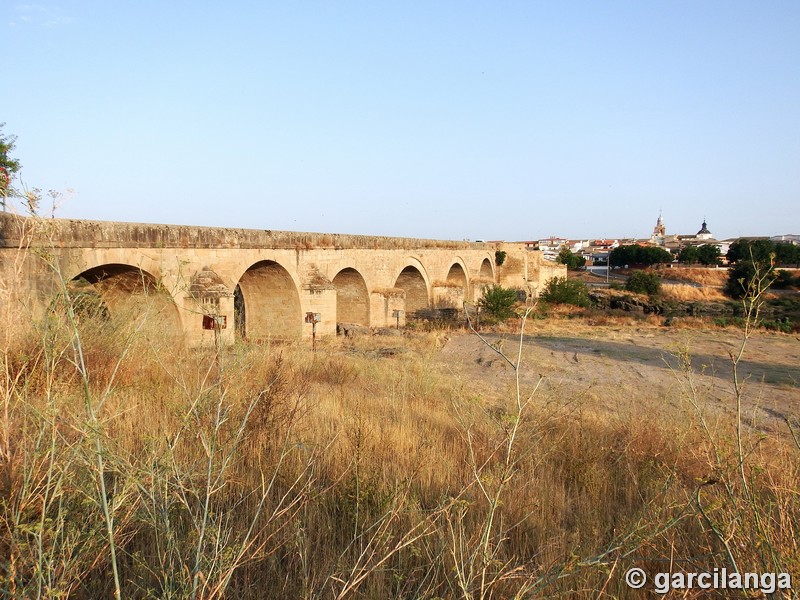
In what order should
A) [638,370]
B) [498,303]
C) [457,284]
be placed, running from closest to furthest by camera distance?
[638,370] < [498,303] < [457,284]

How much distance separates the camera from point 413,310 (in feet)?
69.4

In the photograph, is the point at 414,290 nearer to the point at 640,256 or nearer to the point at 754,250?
the point at 754,250

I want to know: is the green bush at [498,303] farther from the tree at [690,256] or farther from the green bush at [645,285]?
the tree at [690,256]

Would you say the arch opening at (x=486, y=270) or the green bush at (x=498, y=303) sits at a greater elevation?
the arch opening at (x=486, y=270)

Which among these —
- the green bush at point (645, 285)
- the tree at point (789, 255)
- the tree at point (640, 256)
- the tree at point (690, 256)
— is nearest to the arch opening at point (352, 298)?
the green bush at point (645, 285)

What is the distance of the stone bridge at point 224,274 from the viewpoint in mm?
3951

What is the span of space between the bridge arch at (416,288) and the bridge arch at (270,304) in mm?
8479

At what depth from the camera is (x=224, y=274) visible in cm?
968

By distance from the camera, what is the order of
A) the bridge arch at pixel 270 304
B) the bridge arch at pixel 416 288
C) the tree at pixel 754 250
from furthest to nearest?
1. the tree at pixel 754 250
2. the bridge arch at pixel 416 288
3. the bridge arch at pixel 270 304

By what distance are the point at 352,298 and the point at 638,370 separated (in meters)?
8.98

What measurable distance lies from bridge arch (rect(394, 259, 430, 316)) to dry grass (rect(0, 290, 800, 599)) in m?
15.4

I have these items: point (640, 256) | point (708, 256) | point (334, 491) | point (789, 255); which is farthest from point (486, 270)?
point (708, 256)

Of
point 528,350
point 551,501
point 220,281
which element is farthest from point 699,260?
point 551,501

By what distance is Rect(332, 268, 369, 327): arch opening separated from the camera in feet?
51.9
